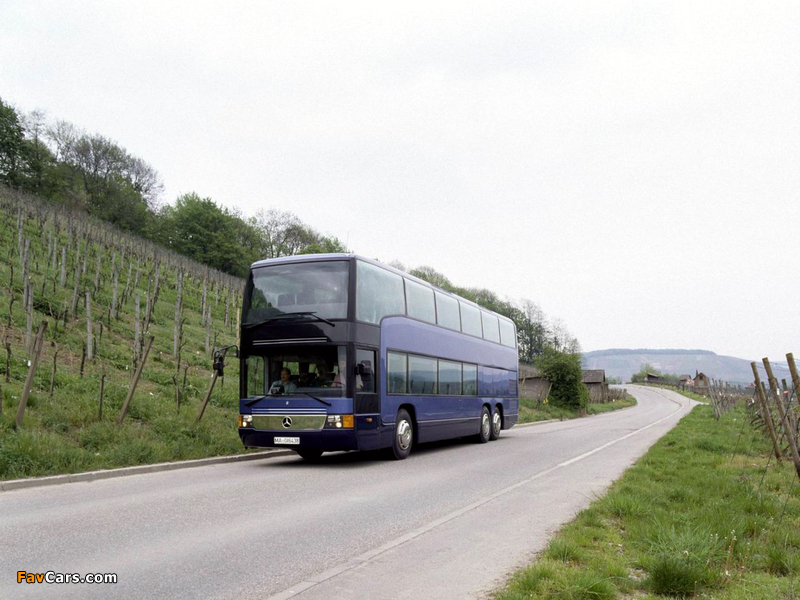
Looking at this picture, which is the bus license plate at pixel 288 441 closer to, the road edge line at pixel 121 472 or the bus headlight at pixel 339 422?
the bus headlight at pixel 339 422

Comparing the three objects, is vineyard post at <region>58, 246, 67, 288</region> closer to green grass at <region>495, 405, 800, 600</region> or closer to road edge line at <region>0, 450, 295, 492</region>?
road edge line at <region>0, 450, 295, 492</region>

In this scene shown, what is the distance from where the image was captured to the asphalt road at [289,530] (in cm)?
491

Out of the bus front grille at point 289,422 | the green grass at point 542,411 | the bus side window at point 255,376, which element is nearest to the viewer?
the bus front grille at point 289,422

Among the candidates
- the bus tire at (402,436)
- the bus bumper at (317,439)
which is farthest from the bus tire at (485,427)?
the bus bumper at (317,439)

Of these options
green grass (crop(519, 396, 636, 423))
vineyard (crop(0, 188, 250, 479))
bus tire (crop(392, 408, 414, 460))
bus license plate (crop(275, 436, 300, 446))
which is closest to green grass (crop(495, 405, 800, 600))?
bus tire (crop(392, 408, 414, 460))

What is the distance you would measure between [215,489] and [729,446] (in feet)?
41.6

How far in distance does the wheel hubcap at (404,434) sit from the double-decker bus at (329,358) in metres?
0.02

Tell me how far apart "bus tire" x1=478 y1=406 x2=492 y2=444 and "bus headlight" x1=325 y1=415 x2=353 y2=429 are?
819 cm

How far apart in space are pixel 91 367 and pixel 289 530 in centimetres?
1163

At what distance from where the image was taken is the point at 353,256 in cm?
1292

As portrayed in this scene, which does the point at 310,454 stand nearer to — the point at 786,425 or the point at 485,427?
the point at 485,427

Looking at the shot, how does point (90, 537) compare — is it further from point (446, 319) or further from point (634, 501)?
point (446, 319)

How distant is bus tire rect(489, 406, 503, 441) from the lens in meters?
20.8

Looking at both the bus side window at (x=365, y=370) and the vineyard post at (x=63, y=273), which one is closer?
the bus side window at (x=365, y=370)
